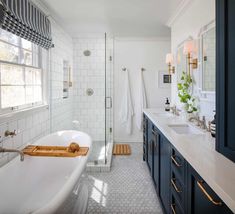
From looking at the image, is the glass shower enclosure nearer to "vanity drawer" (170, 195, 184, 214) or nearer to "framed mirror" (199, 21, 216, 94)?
"framed mirror" (199, 21, 216, 94)

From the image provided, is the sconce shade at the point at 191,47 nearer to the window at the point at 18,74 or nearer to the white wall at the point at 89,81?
the window at the point at 18,74

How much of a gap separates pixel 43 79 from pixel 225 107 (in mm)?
2670

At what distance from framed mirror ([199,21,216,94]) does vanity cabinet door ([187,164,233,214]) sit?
1291mm

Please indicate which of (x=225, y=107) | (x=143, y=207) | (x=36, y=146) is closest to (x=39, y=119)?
(x=36, y=146)

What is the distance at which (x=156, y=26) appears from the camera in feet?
13.4

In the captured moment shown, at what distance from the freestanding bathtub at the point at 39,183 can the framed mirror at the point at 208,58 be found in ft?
5.14

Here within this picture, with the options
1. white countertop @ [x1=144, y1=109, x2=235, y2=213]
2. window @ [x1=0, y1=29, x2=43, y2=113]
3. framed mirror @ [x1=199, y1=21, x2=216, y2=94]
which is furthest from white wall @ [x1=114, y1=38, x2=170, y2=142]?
white countertop @ [x1=144, y1=109, x2=235, y2=213]

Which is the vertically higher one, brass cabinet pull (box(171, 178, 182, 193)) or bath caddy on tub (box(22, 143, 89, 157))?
bath caddy on tub (box(22, 143, 89, 157))

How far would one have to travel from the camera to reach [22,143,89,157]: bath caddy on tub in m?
2.31

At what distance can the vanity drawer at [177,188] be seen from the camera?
1.44 m

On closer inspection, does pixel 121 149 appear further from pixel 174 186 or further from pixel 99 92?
pixel 174 186

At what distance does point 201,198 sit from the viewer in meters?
1.11

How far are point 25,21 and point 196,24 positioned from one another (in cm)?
208

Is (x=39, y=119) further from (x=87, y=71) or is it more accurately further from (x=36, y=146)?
(x=87, y=71)
